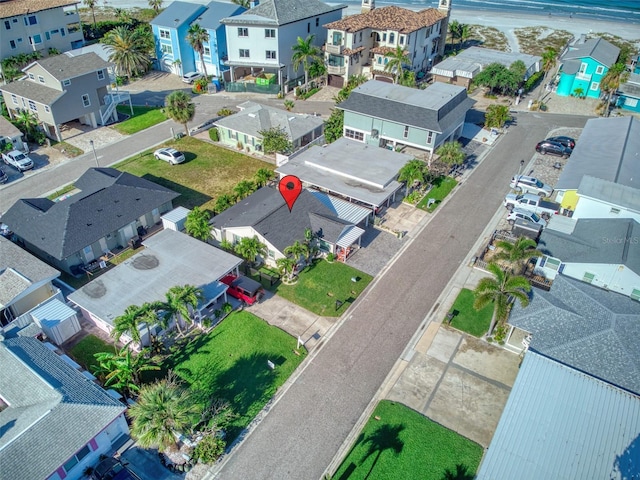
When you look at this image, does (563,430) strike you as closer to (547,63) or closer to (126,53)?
(547,63)

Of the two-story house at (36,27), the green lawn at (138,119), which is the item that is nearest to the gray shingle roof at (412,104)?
the green lawn at (138,119)

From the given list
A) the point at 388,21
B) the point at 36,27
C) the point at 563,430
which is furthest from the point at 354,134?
the point at 36,27

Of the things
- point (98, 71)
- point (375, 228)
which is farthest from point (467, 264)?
point (98, 71)

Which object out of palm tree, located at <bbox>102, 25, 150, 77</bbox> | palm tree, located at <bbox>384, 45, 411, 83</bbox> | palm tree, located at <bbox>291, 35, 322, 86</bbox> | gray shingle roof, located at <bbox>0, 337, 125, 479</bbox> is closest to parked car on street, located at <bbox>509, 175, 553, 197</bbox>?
palm tree, located at <bbox>384, 45, 411, 83</bbox>

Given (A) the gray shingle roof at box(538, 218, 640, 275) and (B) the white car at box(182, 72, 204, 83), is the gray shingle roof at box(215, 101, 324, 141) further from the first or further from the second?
(A) the gray shingle roof at box(538, 218, 640, 275)

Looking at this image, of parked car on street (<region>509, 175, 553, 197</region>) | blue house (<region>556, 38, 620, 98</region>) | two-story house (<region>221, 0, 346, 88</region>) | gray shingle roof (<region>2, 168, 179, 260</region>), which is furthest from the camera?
blue house (<region>556, 38, 620, 98</region>)

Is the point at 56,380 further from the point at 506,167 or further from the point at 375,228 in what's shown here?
the point at 506,167
